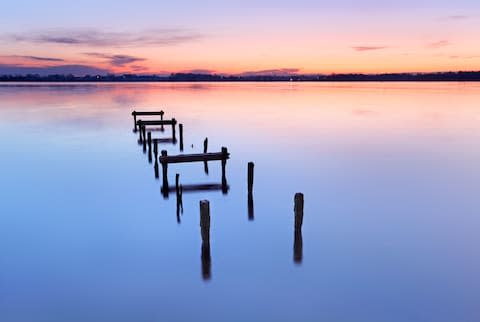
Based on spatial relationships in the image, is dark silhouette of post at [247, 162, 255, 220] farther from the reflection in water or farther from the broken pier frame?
the broken pier frame

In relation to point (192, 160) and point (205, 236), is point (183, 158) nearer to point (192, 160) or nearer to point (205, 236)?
point (192, 160)

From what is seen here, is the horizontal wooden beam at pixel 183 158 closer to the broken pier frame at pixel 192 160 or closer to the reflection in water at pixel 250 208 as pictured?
the broken pier frame at pixel 192 160

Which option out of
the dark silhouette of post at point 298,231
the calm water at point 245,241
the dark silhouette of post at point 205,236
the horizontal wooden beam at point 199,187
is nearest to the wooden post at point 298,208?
the dark silhouette of post at point 298,231

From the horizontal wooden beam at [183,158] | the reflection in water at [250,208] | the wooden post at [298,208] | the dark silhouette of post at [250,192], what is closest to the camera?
the wooden post at [298,208]

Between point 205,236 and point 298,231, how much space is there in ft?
9.80

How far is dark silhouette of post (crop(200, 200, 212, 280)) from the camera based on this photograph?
10.8 meters

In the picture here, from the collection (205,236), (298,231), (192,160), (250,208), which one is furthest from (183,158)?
(298,231)

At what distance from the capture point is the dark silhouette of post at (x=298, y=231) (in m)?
12.0

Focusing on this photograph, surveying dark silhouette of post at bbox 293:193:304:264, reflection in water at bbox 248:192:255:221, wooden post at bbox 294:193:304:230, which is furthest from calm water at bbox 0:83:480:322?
wooden post at bbox 294:193:304:230

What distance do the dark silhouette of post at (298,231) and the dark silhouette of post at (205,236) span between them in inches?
94.7

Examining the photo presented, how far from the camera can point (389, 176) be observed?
23.5m

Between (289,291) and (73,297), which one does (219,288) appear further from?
(73,297)

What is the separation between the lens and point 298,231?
13000mm

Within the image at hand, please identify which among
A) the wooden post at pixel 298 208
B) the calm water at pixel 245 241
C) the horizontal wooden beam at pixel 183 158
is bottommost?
the calm water at pixel 245 241
